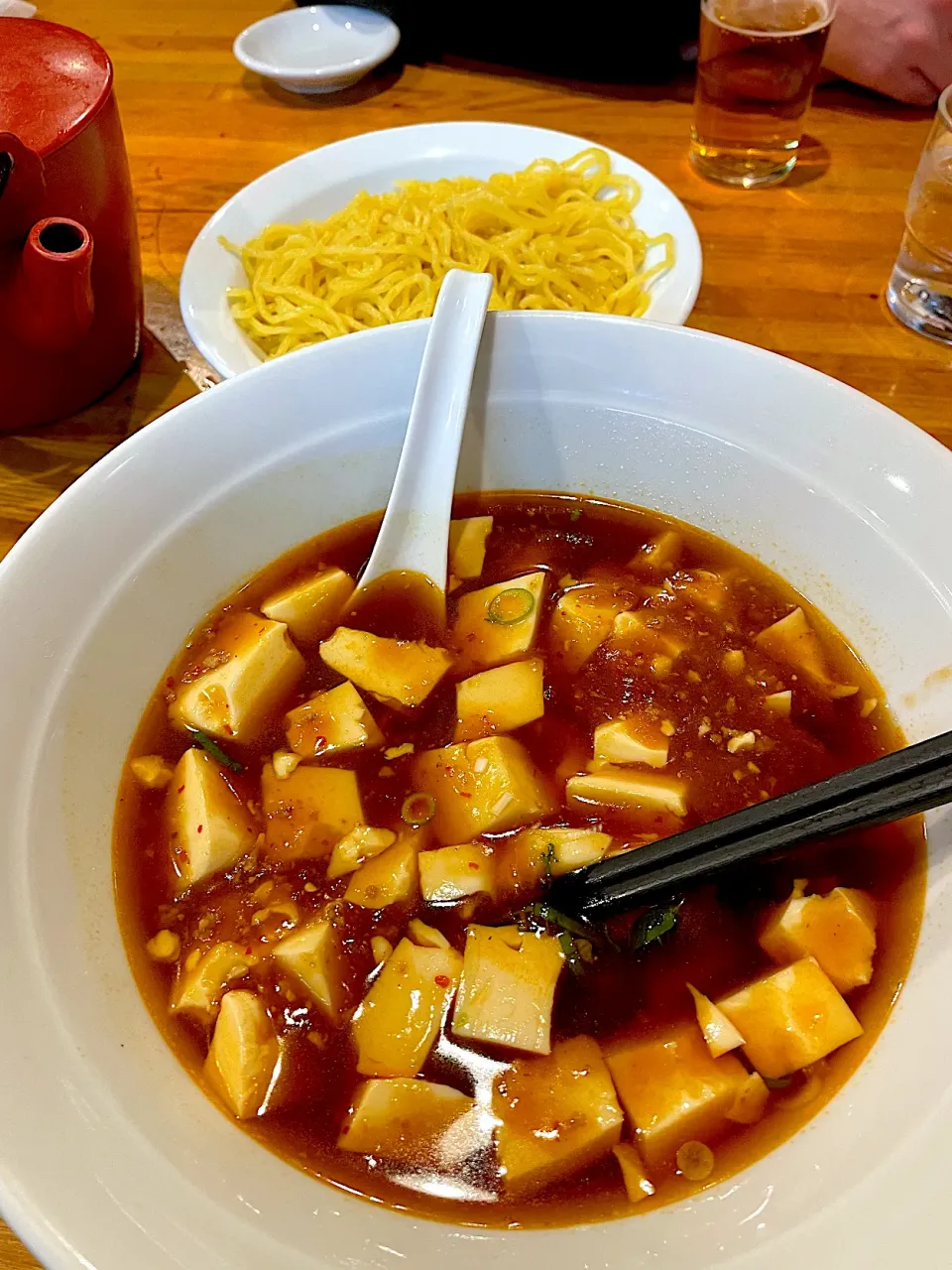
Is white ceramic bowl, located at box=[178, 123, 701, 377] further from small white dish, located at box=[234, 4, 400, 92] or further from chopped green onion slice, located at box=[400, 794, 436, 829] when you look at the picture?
chopped green onion slice, located at box=[400, 794, 436, 829]

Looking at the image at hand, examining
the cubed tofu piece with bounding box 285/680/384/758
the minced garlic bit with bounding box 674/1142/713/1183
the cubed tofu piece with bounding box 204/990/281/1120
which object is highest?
the cubed tofu piece with bounding box 285/680/384/758

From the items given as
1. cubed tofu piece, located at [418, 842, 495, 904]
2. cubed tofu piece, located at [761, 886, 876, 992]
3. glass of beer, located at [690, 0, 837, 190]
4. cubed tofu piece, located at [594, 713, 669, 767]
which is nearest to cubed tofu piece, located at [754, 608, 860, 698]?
cubed tofu piece, located at [594, 713, 669, 767]

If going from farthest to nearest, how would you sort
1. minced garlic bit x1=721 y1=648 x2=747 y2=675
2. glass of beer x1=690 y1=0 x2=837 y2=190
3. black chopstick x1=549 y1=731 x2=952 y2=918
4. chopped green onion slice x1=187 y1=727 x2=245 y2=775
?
glass of beer x1=690 y1=0 x2=837 y2=190
minced garlic bit x1=721 y1=648 x2=747 y2=675
chopped green onion slice x1=187 y1=727 x2=245 y2=775
black chopstick x1=549 y1=731 x2=952 y2=918

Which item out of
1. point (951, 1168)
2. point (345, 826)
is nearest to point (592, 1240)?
point (951, 1168)

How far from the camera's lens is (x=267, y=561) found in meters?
1.45

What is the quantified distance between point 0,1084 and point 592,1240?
0.58 m

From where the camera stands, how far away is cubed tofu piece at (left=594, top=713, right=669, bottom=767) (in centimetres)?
128

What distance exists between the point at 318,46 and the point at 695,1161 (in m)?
2.78

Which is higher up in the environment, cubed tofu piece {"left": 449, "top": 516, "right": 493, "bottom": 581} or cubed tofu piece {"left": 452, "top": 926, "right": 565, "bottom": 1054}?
cubed tofu piece {"left": 449, "top": 516, "right": 493, "bottom": 581}

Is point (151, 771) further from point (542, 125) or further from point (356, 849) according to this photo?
point (542, 125)

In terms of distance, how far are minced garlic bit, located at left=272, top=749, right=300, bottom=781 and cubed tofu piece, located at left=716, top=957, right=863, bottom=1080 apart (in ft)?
2.05

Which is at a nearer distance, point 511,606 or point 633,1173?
point 633,1173

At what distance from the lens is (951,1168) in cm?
80

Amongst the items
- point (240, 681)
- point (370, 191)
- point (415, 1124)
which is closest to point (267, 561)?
point (240, 681)
